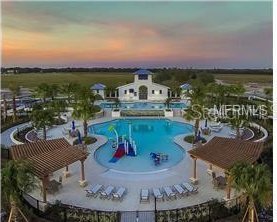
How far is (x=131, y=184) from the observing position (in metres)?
15.2

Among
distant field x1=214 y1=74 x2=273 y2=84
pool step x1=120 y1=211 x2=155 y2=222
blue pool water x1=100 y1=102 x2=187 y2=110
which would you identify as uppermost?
distant field x1=214 y1=74 x2=273 y2=84

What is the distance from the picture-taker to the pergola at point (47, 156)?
12.6 metres

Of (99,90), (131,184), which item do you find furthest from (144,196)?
(99,90)

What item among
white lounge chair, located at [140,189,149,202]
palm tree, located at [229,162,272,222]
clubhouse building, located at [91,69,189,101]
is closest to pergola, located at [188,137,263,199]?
palm tree, located at [229,162,272,222]

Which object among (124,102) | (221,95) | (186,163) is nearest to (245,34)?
(221,95)

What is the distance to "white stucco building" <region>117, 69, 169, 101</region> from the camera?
147 feet

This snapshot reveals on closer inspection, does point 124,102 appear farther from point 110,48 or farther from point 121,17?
point 110,48

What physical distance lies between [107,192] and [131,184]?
1833mm

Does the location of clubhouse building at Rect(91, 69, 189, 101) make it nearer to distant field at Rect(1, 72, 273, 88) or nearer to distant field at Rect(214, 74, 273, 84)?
distant field at Rect(1, 72, 273, 88)

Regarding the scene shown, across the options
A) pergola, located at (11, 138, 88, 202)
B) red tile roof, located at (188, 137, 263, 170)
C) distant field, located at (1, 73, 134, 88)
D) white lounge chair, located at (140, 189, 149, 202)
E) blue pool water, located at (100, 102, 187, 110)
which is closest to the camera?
pergola, located at (11, 138, 88, 202)

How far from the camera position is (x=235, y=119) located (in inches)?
825

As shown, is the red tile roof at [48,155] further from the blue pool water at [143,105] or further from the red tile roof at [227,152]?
the blue pool water at [143,105]

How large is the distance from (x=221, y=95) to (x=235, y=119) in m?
12.8

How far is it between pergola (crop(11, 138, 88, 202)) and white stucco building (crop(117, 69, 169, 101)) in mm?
29322
